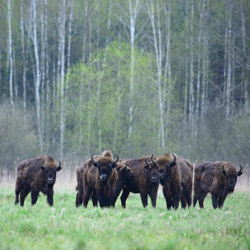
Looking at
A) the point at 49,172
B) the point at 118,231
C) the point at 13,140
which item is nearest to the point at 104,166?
the point at 49,172

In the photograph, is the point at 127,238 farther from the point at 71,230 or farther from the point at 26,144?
the point at 26,144

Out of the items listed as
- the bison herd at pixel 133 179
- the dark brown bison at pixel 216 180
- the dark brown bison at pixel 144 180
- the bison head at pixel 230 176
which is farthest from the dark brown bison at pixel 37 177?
the bison head at pixel 230 176

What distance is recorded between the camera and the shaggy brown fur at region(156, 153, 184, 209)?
15.1m

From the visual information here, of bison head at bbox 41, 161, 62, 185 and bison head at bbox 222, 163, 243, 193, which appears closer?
bison head at bbox 41, 161, 62, 185

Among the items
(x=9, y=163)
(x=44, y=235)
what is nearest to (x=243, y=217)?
(x=44, y=235)

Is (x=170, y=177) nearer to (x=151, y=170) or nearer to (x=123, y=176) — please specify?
(x=151, y=170)

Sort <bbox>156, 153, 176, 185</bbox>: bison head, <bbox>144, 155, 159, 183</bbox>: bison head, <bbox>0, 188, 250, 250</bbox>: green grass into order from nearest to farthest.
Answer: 1. <bbox>0, 188, 250, 250</bbox>: green grass
2. <bbox>156, 153, 176, 185</bbox>: bison head
3. <bbox>144, 155, 159, 183</bbox>: bison head

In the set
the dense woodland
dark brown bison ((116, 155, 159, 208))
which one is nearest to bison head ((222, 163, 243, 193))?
dark brown bison ((116, 155, 159, 208))

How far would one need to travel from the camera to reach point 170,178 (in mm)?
15406

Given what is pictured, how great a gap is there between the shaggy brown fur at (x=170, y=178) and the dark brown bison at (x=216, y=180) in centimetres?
154

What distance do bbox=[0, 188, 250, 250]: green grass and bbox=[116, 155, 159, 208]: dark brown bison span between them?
366 centimetres

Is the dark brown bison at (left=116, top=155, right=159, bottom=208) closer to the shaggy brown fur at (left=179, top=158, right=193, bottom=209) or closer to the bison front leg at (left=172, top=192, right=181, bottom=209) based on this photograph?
the bison front leg at (left=172, top=192, right=181, bottom=209)

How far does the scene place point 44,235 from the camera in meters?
8.80

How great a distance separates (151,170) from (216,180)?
211 centimetres
